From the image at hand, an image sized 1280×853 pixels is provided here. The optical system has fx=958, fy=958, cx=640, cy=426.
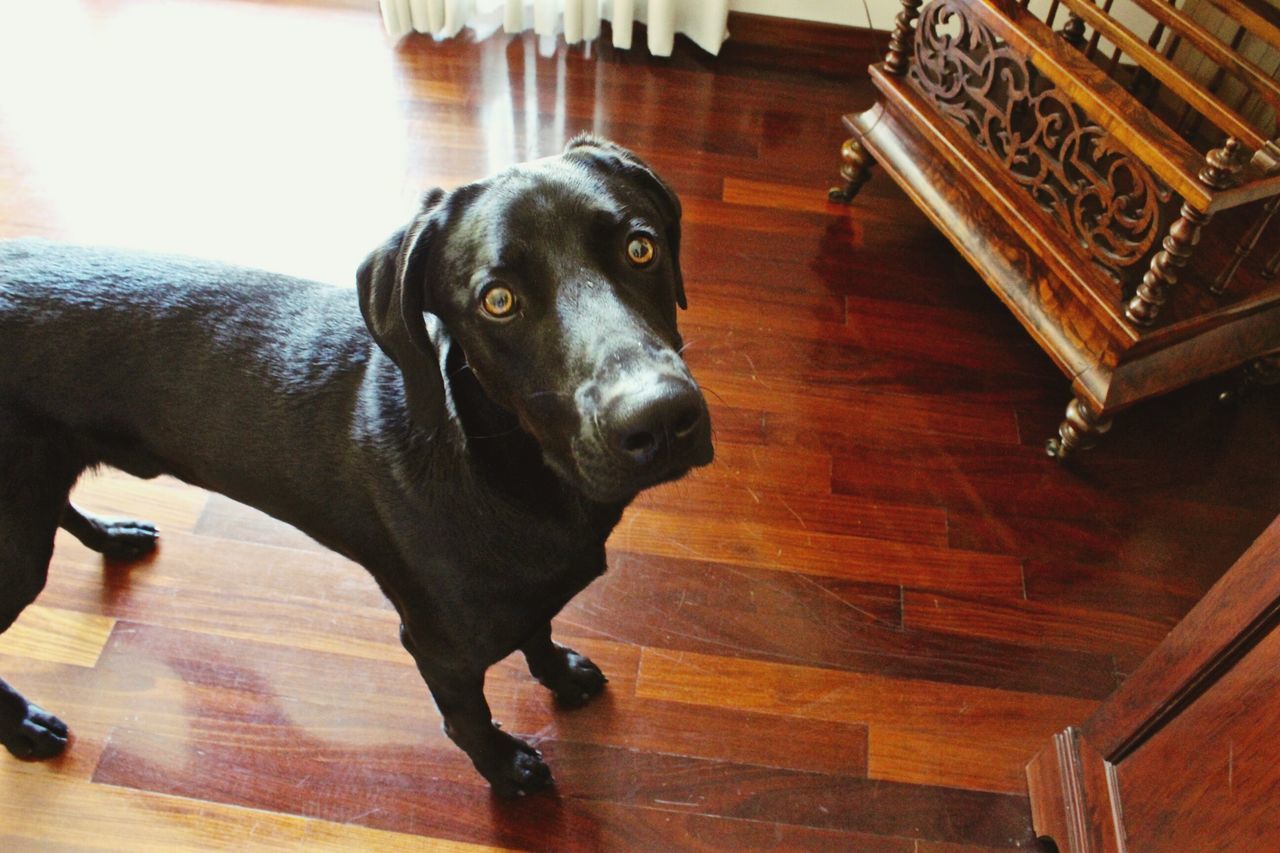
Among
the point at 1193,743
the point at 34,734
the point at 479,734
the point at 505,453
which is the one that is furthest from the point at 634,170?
the point at 34,734

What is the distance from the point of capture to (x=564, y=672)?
1.55m

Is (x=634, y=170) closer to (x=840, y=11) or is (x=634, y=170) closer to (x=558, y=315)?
(x=558, y=315)

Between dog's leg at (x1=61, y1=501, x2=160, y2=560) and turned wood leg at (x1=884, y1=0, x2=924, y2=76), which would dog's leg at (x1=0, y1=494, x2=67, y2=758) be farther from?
turned wood leg at (x1=884, y1=0, x2=924, y2=76)

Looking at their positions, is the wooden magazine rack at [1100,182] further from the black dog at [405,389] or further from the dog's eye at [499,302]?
the dog's eye at [499,302]

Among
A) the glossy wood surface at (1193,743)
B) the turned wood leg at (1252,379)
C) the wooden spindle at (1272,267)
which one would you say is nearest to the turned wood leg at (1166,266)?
the wooden spindle at (1272,267)

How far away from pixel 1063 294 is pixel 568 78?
5.01 feet

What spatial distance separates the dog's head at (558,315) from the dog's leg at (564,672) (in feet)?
1.82

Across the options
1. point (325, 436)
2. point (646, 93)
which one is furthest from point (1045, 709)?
point (646, 93)

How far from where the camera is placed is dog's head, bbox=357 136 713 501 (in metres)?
0.95

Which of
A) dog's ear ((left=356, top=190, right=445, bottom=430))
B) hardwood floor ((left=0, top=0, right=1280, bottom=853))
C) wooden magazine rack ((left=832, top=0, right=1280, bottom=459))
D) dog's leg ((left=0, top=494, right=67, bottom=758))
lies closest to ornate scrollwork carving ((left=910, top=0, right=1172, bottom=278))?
wooden magazine rack ((left=832, top=0, right=1280, bottom=459))

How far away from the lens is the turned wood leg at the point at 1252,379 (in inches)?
78.1

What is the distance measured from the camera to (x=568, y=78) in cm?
273

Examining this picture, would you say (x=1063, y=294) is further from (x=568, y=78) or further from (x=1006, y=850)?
(x=568, y=78)

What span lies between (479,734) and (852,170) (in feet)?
5.36
